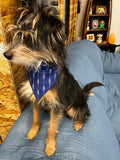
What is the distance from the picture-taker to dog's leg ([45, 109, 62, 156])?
0.90 metres

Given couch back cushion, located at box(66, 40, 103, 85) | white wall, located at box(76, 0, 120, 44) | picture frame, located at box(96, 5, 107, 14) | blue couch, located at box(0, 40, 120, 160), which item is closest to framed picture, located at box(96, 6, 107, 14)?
picture frame, located at box(96, 5, 107, 14)

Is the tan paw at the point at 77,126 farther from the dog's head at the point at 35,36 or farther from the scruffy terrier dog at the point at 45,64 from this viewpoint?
the dog's head at the point at 35,36

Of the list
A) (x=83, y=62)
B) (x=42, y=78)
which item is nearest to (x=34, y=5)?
(x=42, y=78)

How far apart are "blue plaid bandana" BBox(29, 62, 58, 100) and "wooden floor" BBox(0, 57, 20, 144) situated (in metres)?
0.23

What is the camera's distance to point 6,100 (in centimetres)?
123

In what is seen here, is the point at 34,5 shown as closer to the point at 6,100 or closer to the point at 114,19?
the point at 6,100

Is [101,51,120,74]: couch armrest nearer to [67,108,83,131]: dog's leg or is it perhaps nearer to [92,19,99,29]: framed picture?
[92,19,99,29]: framed picture

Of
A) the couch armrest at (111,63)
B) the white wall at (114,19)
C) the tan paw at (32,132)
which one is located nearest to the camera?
the tan paw at (32,132)

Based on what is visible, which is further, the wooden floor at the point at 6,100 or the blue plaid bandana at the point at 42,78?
the wooden floor at the point at 6,100

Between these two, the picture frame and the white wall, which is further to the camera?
the white wall

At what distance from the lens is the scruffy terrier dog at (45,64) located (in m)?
0.78

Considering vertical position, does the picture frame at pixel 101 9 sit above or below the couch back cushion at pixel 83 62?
above

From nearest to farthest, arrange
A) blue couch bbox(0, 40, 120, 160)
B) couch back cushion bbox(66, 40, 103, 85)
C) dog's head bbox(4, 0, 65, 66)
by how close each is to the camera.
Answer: dog's head bbox(4, 0, 65, 66)
blue couch bbox(0, 40, 120, 160)
couch back cushion bbox(66, 40, 103, 85)

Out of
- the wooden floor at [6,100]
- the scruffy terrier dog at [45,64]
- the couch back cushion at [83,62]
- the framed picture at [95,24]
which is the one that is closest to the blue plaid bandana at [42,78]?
the scruffy terrier dog at [45,64]
